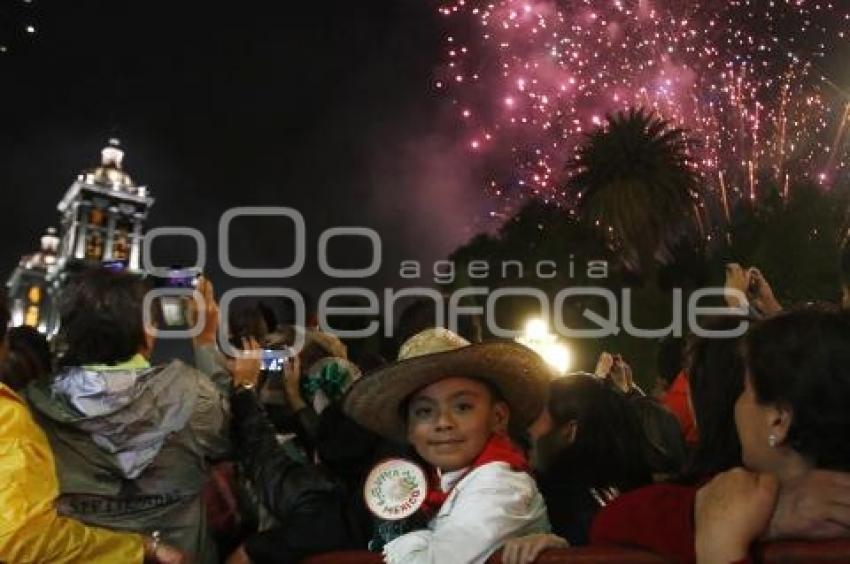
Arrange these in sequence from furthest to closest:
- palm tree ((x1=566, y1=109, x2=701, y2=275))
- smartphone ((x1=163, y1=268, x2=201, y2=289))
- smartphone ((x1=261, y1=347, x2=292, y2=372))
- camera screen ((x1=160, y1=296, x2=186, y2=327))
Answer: palm tree ((x1=566, y1=109, x2=701, y2=275)) → smartphone ((x1=261, y1=347, x2=292, y2=372)) → smartphone ((x1=163, y1=268, x2=201, y2=289)) → camera screen ((x1=160, y1=296, x2=186, y2=327))

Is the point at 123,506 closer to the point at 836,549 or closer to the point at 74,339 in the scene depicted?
→ the point at 74,339

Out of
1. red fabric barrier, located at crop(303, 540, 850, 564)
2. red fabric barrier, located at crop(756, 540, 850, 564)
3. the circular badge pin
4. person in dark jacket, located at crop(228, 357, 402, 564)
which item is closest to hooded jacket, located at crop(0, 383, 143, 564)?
person in dark jacket, located at crop(228, 357, 402, 564)

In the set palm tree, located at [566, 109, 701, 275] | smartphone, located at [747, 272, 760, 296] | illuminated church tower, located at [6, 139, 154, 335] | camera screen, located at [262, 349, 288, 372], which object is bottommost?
camera screen, located at [262, 349, 288, 372]

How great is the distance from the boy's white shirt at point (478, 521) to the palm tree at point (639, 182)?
78.6 feet

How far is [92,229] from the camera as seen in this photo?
102688 mm

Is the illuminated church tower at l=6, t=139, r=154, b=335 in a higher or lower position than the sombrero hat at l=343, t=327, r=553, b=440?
higher

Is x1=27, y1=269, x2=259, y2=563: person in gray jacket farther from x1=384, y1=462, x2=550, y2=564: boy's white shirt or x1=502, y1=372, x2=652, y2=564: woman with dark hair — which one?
x1=502, y1=372, x2=652, y2=564: woman with dark hair

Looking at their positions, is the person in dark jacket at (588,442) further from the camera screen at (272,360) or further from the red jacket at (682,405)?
the camera screen at (272,360)

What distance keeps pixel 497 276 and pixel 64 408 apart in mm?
33319

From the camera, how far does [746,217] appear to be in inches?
1085

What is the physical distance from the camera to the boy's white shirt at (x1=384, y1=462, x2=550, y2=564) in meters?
2.27

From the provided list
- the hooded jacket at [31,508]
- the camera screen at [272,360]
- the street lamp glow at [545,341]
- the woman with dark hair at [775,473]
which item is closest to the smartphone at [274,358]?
the camera screen at [272,360]

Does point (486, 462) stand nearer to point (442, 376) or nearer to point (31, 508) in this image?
point (442, 376)

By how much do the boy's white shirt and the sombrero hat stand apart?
435mm
